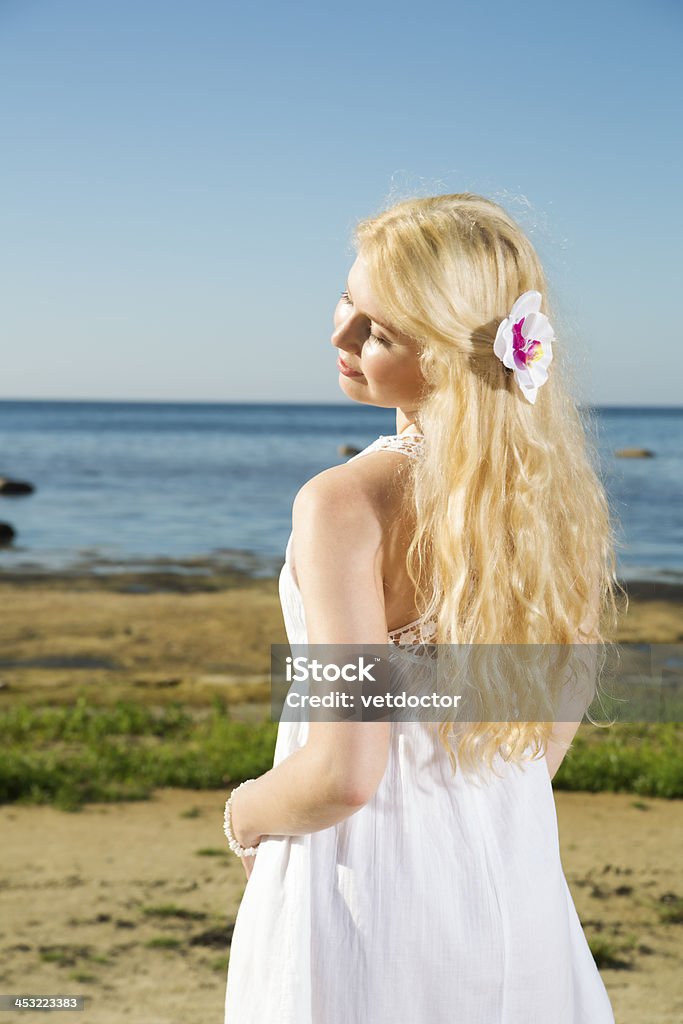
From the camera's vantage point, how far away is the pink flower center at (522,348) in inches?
62.3

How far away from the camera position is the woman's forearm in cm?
152

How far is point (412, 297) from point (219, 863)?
124 inches

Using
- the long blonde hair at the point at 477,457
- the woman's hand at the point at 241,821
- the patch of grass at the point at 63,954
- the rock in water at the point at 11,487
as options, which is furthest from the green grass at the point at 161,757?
the rock in water at the point at 11,487

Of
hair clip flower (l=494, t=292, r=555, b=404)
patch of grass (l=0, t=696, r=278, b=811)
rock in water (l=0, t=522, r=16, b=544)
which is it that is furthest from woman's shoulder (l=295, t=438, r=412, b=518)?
rock in water (l=0, t=522, r=16, b=544)

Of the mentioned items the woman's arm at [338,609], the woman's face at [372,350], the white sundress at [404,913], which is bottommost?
the white sundress at [404,913]

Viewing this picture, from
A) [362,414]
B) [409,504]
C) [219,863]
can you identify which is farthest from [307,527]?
[362,414]

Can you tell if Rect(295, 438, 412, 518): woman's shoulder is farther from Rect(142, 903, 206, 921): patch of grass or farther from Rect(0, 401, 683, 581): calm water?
Rect(142, 903, 206, 921): patch of grass

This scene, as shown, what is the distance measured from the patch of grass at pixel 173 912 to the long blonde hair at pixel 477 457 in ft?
7.82

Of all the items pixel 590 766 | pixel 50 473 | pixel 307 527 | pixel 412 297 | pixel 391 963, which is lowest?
pixel 50 473

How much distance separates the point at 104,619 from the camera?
438 inches

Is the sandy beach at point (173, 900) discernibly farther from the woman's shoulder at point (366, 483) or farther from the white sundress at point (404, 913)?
the woman's shoulder at point (366, 483)

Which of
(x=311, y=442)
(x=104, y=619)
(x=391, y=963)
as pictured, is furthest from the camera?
(x=311, y=442)

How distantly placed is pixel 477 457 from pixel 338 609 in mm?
330

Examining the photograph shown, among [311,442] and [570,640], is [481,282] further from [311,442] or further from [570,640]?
[311,442]
